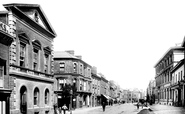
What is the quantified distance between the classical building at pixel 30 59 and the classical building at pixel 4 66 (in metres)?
0.56

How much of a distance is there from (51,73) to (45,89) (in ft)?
8.39

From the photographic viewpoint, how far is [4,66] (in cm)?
2078

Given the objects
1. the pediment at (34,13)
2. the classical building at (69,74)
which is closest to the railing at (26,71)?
the pediment at (34,13)

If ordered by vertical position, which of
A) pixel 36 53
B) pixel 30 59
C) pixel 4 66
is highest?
pixel 36 53

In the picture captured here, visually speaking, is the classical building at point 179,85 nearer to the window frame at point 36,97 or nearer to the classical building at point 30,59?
the classical building at point 30,59

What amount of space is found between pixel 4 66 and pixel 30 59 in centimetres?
505

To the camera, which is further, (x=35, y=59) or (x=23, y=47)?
(x=35, y=59)

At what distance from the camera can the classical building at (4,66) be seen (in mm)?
19719

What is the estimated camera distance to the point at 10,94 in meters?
21.2

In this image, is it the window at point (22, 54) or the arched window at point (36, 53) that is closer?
the window at point (22, 54)

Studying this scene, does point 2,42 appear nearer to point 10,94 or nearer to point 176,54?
point 10,94

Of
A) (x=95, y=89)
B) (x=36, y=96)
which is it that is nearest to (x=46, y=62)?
(x=36, y=96)

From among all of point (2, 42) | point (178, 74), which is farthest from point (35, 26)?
point (178, 74)

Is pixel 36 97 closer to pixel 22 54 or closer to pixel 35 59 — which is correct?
pixel 35 59
